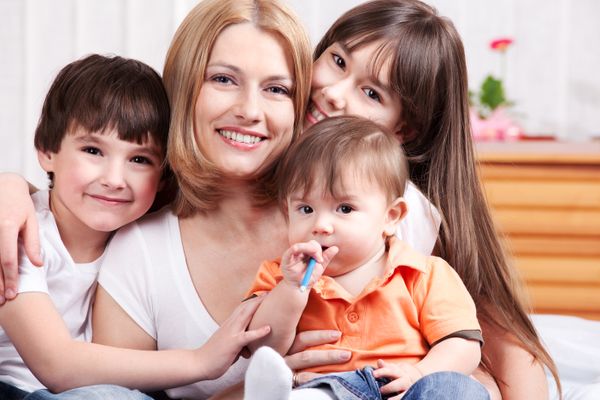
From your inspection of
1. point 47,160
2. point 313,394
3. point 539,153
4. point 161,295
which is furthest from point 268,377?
point 539,153

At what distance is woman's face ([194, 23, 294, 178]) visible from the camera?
5.51 ft

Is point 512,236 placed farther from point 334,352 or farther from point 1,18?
point 1,18

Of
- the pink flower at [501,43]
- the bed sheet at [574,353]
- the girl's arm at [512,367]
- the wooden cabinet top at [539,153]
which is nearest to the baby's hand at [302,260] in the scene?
the girl's arm at [512,367]

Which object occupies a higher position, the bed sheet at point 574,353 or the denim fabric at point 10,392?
the denim fabric at point 10,392

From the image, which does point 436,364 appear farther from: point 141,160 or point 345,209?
point 141,160

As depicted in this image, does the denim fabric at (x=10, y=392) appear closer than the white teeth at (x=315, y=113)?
Yes

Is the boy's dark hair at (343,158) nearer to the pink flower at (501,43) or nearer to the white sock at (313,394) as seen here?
the white sock at (313,394)

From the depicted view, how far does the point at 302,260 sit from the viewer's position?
1.41m

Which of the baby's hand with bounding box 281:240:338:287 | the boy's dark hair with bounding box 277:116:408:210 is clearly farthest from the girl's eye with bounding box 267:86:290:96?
the baby's hand with bounding box 281:240:338:287

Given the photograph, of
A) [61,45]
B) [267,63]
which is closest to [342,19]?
[267,63]

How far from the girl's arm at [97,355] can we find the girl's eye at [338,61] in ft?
1.93

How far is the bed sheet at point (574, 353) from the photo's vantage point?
1.85m

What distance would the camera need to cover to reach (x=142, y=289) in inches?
68.8

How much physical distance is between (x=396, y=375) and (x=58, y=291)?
683 mm
